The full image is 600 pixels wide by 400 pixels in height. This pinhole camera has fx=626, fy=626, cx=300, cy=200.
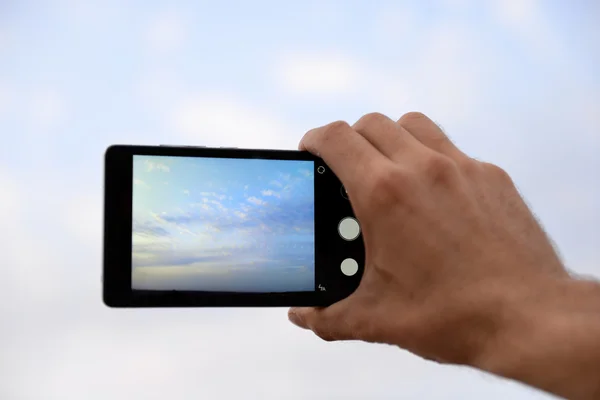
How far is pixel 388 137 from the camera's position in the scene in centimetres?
119

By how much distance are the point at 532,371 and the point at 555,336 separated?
2.5 inches

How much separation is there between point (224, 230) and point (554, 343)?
88 centimetres

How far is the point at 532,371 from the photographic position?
96 centimetres

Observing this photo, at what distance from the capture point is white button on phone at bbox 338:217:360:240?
5.28 feet

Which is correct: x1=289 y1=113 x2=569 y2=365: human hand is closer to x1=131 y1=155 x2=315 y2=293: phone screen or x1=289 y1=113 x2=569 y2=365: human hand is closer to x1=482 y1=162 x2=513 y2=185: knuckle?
x1=482 y1=162 x2=513 y2=185: knuckle

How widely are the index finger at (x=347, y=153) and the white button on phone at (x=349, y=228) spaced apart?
0.36m

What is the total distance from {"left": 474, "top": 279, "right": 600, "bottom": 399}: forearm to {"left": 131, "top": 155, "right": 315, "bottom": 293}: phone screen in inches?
25.4

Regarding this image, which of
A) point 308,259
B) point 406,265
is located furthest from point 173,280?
point 406,265

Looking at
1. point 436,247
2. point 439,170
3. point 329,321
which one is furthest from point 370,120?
point 329,321

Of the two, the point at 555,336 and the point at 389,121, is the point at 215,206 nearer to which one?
the point at 389,121

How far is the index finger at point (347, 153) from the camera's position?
3.79ft

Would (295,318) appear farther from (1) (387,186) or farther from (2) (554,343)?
(2) (554,343)

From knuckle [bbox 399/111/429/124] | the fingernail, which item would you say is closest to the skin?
knuckle [bbox 399/111/429/124]

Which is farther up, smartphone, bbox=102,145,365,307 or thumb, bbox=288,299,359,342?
smartphone, bbox=102,145,365,307
